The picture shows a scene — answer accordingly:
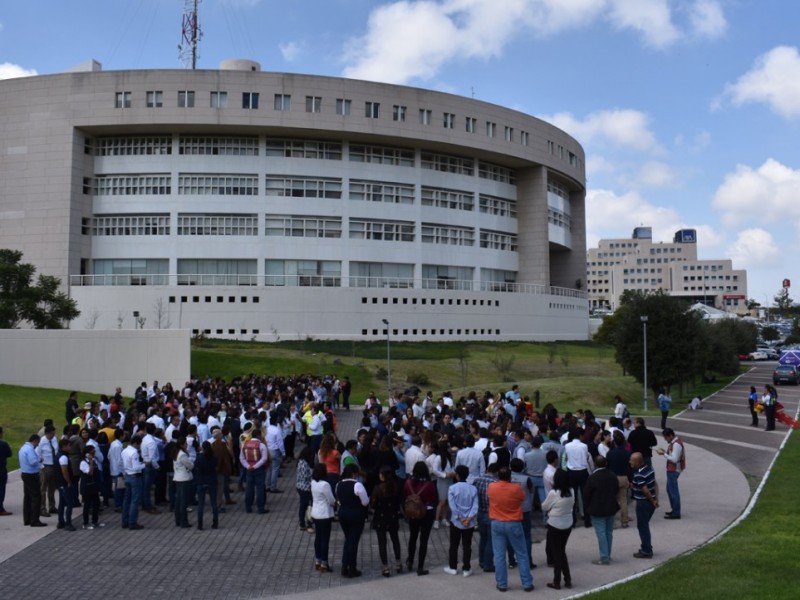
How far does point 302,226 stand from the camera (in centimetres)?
6506

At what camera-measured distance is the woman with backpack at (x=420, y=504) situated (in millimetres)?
10531

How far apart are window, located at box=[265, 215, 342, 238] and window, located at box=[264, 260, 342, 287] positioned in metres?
2.41

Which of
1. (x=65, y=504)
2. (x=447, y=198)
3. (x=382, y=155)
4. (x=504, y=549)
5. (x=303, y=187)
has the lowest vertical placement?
(x=65, y=504)

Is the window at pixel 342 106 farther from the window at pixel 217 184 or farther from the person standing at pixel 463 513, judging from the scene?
the person standing at pixel 463 513

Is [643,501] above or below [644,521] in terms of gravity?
above

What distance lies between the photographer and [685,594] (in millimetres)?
9344

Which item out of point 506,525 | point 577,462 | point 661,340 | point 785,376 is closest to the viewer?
point 506,525

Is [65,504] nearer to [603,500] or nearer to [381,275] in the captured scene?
[603,500]

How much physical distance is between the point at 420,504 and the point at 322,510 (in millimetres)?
1528

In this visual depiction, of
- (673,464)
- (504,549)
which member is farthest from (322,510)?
(673,464)

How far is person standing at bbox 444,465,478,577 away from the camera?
10516 millimetres

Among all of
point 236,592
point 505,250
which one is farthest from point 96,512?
point 505,250

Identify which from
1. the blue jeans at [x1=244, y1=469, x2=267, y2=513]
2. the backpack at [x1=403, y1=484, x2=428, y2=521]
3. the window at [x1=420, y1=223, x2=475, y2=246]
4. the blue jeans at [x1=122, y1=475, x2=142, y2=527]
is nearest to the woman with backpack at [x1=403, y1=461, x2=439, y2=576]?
the backpack at [x1=403, y1=484, x2=428, y2=521]

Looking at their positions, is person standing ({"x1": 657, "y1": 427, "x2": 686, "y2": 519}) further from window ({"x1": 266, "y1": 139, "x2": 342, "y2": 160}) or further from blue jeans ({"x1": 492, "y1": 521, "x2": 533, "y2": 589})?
window ({"x1": 266, "y1": 139, "x2": 342, "y2": 160})
